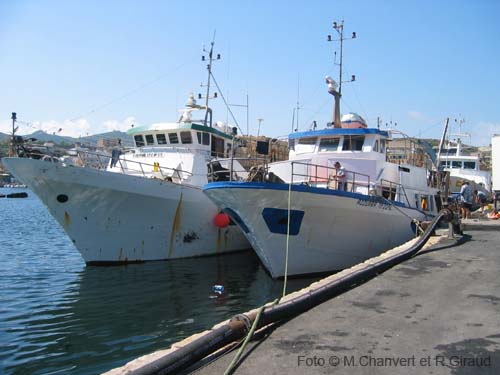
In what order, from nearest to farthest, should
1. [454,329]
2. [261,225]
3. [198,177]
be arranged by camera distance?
[454,329] → [261,225] → [198,177]

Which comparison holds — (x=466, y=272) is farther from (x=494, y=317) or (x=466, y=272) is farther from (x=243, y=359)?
(x=243, y=359)

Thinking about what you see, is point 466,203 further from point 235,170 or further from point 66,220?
point 66,220

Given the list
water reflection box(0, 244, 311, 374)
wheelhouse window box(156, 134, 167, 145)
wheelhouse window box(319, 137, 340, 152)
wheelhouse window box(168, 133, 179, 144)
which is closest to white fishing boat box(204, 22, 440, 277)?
wheelhouse window box(319, 137, 340, 152)

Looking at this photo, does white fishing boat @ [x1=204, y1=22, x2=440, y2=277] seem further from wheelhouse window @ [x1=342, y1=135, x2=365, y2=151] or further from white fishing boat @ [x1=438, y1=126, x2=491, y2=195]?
white fishing boat @ [x1=438, y1=126, x2=491, y2=195]

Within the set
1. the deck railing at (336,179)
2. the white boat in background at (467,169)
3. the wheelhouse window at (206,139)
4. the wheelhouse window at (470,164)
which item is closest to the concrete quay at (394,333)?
the deck railing at (336,179)

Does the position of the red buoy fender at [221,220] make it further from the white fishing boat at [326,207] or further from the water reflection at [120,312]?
the white fishing boat at [326,207]

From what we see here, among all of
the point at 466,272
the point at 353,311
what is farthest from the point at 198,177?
the point at 353,311

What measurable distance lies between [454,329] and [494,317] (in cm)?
80

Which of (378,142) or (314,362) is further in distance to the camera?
(378,142)

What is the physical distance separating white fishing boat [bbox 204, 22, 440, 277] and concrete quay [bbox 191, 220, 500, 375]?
159 inches

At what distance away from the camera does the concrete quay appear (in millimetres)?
4395

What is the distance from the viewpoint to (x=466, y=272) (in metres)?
8.69

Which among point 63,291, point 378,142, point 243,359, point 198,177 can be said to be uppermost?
point 378,142

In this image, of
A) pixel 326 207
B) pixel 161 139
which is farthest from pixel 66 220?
pixel 326 207
